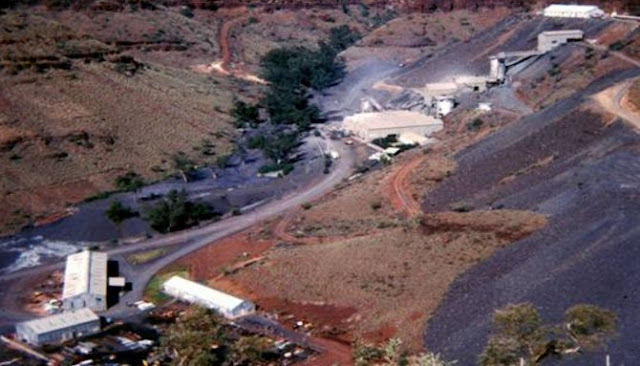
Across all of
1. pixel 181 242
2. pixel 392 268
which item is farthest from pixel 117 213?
pixel 392 268

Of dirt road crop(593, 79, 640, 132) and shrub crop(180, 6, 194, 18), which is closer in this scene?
dirt road crop(593, 79, 640, 132)

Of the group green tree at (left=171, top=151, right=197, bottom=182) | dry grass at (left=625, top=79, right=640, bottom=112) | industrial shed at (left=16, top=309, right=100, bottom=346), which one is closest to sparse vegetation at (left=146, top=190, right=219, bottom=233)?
green tree at (left=171, top=151, right=197, bottom=182)

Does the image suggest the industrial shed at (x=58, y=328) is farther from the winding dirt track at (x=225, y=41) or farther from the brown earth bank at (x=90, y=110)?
the winding dirt track at (x=225, y=41)

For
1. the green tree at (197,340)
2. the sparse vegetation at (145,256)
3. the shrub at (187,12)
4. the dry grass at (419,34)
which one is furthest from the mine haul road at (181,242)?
the shrub at (187,12)

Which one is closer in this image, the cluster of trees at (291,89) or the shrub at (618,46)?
the cluster of trees at (291,89)

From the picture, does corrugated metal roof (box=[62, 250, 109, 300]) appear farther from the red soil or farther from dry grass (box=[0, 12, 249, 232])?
dry grass (box=[0, 12, 249, 232])
